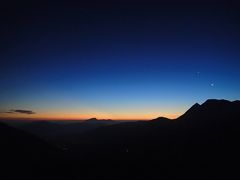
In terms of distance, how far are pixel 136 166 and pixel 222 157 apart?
5849cm

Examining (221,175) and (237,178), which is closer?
(237,178)

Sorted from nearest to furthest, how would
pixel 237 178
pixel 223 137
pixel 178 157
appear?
1. pixel 237 178
2. pixel 178 157
3. pixel 223 137

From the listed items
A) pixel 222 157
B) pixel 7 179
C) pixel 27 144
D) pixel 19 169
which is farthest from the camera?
pixel 222 157

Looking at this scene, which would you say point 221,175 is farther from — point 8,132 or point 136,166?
point 8,132

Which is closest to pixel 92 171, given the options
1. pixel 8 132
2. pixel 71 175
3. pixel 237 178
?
pixel 71 175

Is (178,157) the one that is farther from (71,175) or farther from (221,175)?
(71,175)

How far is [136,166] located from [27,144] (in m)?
69.1

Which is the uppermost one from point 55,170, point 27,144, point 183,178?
point 27,144

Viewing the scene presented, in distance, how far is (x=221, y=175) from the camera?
388ft

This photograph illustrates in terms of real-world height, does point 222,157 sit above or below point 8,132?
below

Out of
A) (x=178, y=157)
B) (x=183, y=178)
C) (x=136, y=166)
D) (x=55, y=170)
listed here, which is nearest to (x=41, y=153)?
(x=55, y=170)

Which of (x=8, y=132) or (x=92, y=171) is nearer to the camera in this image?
(x=92, y=171)

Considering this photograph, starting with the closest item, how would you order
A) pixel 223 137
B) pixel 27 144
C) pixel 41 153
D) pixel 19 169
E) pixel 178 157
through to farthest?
pixel 19 169 → pixel 41 153 → pixel 27 144 → pixel 178 157 → pixel 223 137

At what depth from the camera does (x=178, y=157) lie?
163 m
